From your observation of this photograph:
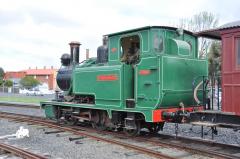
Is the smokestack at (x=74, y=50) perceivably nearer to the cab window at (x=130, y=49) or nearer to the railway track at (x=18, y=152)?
the cab window at (x=130, y=49)

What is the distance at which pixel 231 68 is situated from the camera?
807cm

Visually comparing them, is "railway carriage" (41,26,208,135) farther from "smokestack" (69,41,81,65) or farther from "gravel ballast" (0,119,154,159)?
"smokestack" (69,41,81,65)

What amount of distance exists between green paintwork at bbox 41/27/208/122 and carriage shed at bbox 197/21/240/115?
6.04 feet

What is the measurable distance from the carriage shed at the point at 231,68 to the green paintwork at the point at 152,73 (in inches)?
72.4

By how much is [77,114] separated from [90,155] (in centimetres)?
461

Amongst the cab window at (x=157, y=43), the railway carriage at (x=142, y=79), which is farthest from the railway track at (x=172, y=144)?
the cab window at (x=157, y=43)

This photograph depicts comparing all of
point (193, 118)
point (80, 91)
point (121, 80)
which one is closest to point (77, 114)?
point (80, 91)

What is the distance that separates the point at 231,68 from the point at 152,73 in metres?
2.35

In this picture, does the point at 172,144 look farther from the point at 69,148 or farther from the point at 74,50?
the point at 74,50

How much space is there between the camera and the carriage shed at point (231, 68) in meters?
7.90

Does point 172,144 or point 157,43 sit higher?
point 157,43

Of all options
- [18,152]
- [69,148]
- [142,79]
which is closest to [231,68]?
[142,79]

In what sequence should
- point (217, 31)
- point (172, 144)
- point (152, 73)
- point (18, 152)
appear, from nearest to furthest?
point (18, 152)
point (217, 31)
point (172, 144)
point (152, 73)

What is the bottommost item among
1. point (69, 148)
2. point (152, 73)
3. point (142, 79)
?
point (69, 148)
